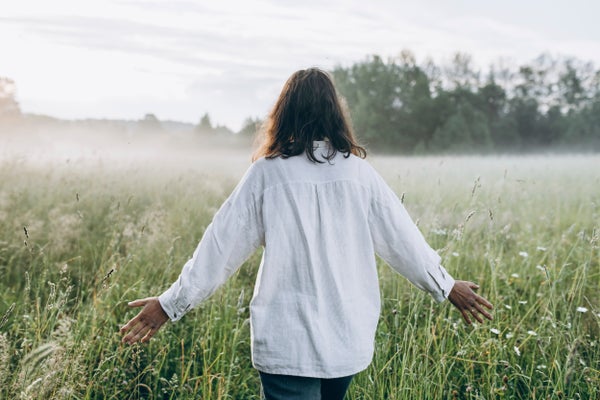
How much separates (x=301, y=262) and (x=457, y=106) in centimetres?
3921

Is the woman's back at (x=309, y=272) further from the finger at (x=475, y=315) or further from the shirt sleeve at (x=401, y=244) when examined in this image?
the finger at (x=475, y=315)

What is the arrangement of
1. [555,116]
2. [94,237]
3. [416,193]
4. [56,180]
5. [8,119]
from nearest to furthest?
[94,237] → [56,180] → [416,193] → [8,119] → [555,116]

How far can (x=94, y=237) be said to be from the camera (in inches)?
183

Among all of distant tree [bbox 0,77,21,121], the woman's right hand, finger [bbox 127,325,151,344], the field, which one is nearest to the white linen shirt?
finger [bbox 127,325,151,344]

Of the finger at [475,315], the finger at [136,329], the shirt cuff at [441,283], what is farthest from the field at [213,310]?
the shirt cuff at [441,283]

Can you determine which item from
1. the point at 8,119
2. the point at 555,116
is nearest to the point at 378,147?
the point at 555,116

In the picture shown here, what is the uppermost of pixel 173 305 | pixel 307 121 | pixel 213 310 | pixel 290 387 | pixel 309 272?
pixel 307 121

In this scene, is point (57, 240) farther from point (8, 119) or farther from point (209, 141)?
point (209, 141)

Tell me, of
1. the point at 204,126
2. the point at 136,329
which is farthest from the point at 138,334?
the point at 204,126

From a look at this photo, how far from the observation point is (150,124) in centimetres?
1508

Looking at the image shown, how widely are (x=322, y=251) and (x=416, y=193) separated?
500 centimetres

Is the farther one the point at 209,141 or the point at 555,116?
the point at 555,116

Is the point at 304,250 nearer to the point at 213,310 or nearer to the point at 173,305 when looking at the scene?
the point at 173,305

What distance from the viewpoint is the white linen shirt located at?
1.90 meters
